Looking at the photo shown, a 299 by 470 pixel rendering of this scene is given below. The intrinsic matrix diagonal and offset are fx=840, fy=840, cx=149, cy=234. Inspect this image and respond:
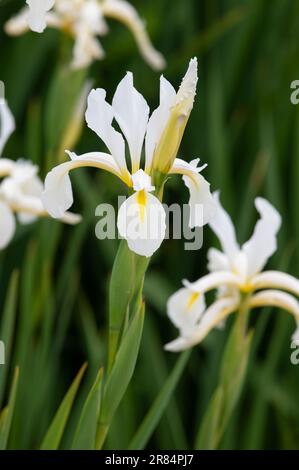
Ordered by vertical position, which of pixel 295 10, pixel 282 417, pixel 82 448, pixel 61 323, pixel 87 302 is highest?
pixel 295 10

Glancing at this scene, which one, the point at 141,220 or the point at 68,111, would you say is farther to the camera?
the point at 68,111

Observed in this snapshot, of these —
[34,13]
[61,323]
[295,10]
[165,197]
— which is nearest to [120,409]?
[61,323]

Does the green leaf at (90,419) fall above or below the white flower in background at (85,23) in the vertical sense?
below

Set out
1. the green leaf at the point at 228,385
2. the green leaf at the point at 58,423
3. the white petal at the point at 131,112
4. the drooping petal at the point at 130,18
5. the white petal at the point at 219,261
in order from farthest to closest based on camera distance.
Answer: the drooping petal at the point at 130,18, the white petal at the point at 219,261, the green leaf at the point at 228,385, the green leaf at the point at 58,423, the white petal at the point at 131,112

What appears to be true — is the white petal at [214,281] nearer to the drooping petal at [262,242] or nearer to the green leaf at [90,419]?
the drooping petal at [262,242]

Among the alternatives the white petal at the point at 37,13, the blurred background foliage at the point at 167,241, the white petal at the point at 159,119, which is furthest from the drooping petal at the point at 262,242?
the white petal at the point at 37,13

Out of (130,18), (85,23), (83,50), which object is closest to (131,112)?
(83,50)

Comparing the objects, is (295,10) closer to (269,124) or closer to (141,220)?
(269,124)
